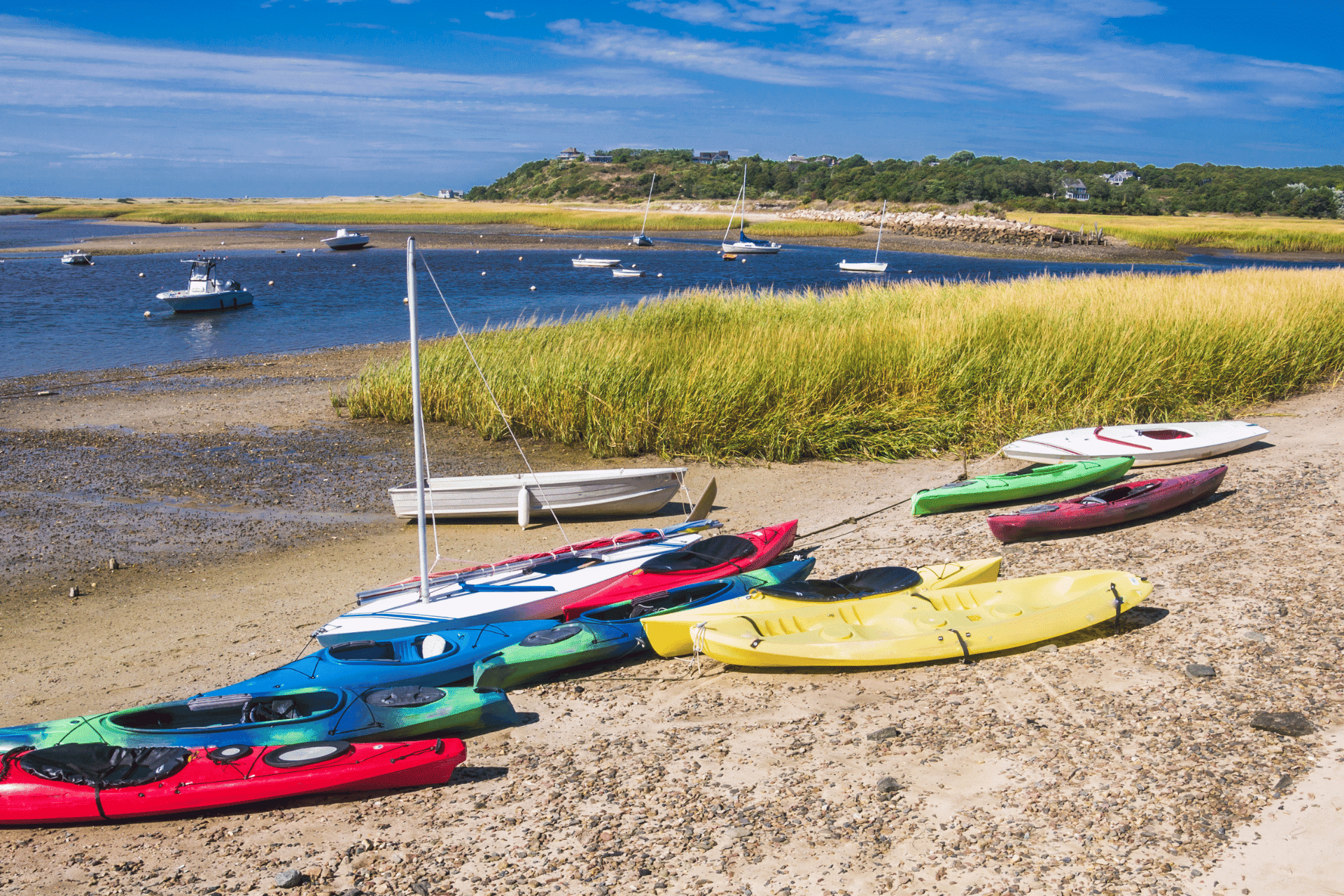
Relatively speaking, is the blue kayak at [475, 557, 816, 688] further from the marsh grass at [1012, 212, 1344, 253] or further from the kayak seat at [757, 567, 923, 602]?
the marsh grass at [1012, 212, 1344, 253]

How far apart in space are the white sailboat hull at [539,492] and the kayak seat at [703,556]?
2816 mm

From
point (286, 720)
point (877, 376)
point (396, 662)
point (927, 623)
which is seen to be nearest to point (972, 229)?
point (877, 376)

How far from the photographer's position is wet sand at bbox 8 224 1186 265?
210ft

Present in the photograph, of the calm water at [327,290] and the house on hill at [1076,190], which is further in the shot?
the house on hill at [1076,190]

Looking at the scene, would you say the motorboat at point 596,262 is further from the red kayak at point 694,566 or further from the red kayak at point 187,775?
the red kayak at point 187,775

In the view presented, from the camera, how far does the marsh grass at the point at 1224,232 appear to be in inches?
2704

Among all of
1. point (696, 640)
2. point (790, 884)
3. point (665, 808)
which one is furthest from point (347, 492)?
point (790, 884)

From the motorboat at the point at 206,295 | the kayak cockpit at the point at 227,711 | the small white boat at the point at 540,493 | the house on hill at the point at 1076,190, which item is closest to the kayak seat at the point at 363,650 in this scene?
the kayak cockpit at the point at 227,711

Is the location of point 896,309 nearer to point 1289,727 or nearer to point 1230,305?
point 1230,305

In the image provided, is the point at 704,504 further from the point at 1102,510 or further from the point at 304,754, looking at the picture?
the point at 304,754

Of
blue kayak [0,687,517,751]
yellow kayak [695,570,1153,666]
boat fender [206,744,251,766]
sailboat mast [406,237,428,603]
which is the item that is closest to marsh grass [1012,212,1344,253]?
yellow kayak [695,570,1153,666]

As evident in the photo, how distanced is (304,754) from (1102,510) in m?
7.72

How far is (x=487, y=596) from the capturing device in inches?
319

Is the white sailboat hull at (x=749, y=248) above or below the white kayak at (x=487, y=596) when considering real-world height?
above
